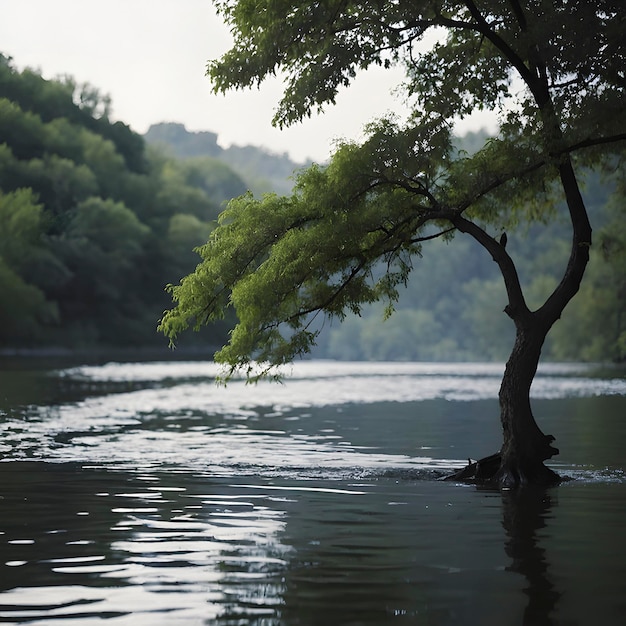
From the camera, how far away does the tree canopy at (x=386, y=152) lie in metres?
22.2

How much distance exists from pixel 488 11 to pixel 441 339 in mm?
161325

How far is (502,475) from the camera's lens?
71.5 ft

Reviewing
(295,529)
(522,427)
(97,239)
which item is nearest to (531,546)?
(295,529)

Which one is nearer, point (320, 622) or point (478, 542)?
point (320, 622)

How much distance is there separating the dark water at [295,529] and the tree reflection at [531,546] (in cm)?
3

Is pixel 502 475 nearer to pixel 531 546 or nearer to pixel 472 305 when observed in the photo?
pixel 531 546

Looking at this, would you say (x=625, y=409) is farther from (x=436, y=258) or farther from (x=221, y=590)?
(x=436, y=258)

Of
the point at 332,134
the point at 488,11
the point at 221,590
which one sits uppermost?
the point at 488,11

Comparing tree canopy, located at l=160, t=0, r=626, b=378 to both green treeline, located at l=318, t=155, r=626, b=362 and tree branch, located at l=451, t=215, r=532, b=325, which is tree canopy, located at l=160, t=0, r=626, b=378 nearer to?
tree branch, located at l=451, t=215, r=532, b=325

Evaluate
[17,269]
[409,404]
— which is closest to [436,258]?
[17,269]

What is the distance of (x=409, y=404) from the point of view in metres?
51.5

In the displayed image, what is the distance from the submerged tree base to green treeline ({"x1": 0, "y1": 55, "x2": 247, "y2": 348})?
7025 cm

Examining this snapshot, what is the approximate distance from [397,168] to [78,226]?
8375cm

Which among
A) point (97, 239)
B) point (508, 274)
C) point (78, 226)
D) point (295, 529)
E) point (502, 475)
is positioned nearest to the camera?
point (295, 529)
